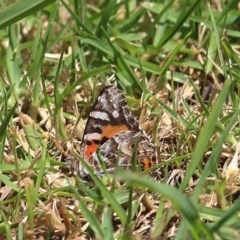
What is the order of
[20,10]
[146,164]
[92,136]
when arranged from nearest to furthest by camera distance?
[20,10] → [146,164] → [92,136]

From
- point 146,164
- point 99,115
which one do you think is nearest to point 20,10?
point 99,115

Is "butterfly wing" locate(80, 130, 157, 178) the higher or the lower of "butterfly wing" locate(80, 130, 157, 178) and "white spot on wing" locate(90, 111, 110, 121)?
the lower

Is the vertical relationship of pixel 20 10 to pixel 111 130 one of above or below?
above

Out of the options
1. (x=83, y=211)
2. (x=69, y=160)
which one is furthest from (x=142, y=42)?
(x=83, y=211)

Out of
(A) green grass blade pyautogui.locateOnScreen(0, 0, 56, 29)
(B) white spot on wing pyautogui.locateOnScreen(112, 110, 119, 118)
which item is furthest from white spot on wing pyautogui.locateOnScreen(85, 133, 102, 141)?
(A) green grass blade pyautogui.locateOnScreen(0, 0, 56, 29)

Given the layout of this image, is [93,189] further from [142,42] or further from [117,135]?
[142,42]

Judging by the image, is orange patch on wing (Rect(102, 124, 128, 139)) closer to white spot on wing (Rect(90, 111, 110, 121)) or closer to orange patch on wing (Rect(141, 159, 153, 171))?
white spot on wing (Rect(90, 111, 110, 121))

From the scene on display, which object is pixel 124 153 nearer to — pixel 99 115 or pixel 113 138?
pixel 113 138

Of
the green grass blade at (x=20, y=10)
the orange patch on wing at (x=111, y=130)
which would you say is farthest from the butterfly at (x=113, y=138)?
the green grass blade at (x=20, y=10)
